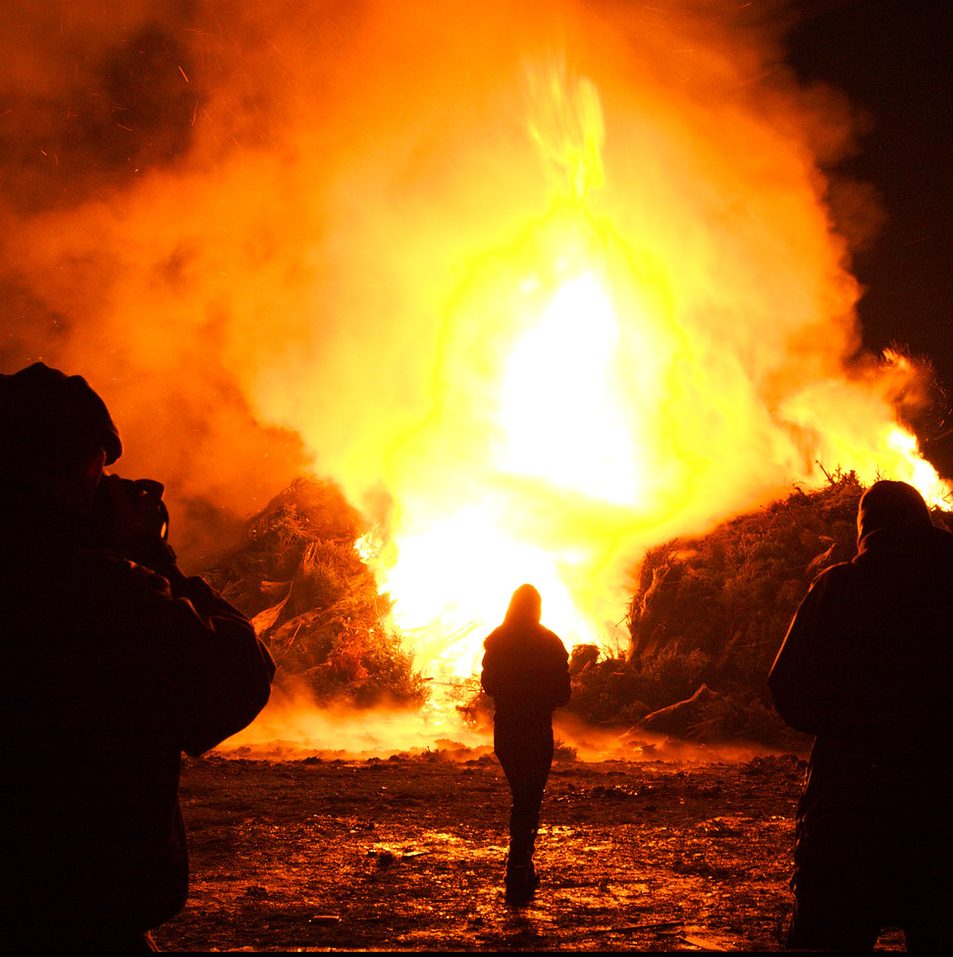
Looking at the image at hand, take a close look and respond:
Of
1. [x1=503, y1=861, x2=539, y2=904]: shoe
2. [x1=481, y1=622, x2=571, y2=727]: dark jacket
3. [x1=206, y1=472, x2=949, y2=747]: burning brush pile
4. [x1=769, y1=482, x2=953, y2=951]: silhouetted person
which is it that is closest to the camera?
[x1=769, y1=482, x2=953, y2=951]: silhouetted person

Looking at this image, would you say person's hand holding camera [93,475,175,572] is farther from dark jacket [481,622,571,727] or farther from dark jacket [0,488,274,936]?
dark jacket [481,622,571,727]

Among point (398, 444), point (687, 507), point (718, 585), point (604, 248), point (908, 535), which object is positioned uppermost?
point (604, 248)

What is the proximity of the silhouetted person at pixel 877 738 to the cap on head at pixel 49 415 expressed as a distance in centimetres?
226

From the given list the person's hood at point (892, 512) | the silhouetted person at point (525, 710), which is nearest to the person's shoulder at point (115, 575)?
the person's hood at point (892, 512)

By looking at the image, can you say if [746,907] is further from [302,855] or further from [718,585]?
[718,585]

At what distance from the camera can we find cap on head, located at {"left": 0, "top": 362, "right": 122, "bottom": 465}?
159cm

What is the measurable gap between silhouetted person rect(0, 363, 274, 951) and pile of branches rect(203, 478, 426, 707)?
54.6ft

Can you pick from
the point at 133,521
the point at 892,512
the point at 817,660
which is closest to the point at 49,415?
the point at 133,521

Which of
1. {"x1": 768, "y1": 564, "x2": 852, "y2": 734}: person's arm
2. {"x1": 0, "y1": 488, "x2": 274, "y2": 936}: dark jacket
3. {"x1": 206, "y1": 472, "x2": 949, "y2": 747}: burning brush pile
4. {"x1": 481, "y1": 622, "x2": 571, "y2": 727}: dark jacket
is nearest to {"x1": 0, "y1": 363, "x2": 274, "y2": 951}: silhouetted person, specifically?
{"x1": 0, "y1": 488, "x2": 274, "y2": 936}: dark jacket

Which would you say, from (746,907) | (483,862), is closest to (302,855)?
(483,862)

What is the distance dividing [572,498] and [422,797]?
10.4 metres

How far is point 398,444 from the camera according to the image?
21.0m

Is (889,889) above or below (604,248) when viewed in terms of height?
below

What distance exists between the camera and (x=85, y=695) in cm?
151
